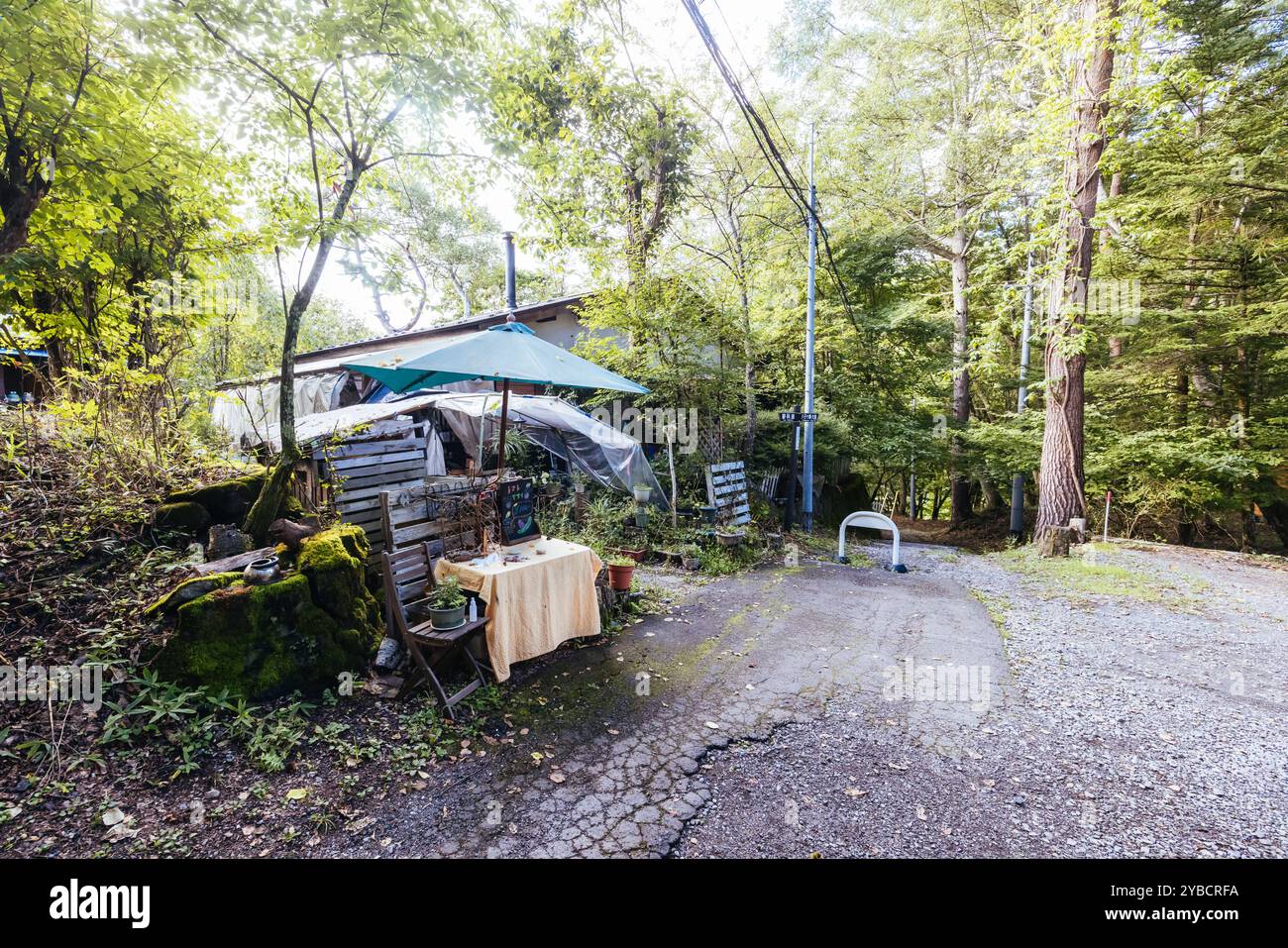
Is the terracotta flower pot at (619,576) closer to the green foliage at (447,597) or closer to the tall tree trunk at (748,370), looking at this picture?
the green foliage at (447,597)

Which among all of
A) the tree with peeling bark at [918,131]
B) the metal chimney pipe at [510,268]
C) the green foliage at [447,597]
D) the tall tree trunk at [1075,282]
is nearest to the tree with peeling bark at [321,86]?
the green foliage at [447,597]

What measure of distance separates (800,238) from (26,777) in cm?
1269

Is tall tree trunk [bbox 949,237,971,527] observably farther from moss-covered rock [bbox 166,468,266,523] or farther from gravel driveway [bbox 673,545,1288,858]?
Result: moss-covered rock [bbox 166,468,266,523]

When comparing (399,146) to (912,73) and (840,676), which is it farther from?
(912,73)

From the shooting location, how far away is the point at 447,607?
3.49 meters

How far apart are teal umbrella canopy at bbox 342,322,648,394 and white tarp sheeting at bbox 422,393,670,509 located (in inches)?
153

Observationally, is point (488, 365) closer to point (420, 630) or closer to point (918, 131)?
point (420, 630)

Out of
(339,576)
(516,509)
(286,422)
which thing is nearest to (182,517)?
(286,422)

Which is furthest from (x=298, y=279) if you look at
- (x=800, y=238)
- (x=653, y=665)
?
(x=800, y=238)

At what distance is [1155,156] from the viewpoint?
346 inches

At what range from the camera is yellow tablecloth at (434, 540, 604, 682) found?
3.71m

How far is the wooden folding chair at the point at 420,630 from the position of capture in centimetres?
339

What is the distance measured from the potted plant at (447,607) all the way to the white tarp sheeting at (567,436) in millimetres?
5206

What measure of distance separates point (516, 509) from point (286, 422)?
1947mm
